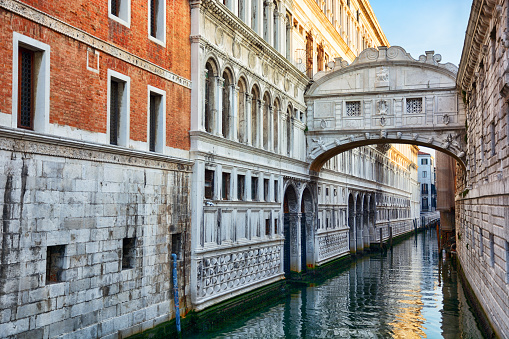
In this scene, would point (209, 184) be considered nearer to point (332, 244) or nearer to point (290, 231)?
point (290, 231)

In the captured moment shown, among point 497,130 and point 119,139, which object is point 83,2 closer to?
point 119,139

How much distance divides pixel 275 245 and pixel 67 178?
1052 centimetres

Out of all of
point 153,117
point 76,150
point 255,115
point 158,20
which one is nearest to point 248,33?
point 255,115

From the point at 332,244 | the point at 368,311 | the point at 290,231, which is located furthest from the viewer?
the point at 332,244

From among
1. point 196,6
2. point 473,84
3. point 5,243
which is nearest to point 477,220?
point 473,84

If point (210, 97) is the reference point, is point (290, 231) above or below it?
below

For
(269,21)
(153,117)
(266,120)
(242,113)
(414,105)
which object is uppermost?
(269,21)

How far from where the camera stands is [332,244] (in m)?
26.5

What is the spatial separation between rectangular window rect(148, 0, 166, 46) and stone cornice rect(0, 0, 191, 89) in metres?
0.74

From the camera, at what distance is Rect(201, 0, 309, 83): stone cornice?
14.2 m

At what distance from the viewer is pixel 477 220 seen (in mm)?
15633

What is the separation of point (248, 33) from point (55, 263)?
9534 millimetres

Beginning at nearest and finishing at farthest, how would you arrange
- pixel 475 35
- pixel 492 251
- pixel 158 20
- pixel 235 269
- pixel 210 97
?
1. pixel 158 20
2. pixel 492 251
3. pixel 475 35
4. pixel 210 97
5. pixel 235 269

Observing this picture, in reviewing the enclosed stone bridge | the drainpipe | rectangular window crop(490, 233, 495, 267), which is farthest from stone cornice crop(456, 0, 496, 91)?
the drainpipe
